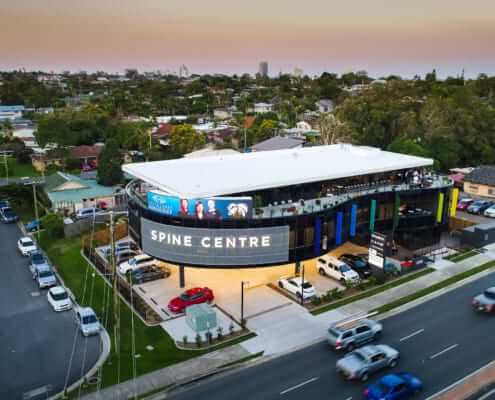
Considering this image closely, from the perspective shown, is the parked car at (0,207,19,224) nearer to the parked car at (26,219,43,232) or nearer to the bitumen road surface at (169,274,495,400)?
the parked car at (26,219,43,232)

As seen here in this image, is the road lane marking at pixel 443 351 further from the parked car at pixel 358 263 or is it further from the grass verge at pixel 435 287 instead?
the parked car at pixel 358 263

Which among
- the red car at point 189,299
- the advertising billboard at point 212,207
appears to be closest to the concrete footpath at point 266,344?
the red car at point 189,299

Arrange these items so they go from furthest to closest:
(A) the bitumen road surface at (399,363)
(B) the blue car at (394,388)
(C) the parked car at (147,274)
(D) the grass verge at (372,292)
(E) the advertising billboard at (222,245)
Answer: (C) the parked car at (147,274)
(E) the advertising billboard at (222,245)
(D) the grass verge at (372,292)
(A) the bitumen road surface at (399,363)
(B) the blue car at (394,388)

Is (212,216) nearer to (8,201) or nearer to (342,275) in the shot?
(342,275)

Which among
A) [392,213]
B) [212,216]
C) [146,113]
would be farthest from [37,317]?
[146,113]

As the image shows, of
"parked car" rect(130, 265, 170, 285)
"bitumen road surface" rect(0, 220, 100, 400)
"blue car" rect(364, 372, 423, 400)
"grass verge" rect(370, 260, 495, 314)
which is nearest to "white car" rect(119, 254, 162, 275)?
"parked car" rect(130, 265, 170, 285)
